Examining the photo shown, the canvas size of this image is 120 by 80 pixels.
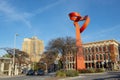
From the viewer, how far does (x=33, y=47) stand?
133 m

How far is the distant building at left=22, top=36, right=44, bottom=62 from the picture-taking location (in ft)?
419

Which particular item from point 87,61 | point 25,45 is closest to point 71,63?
point 87,61

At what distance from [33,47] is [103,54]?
6113cm

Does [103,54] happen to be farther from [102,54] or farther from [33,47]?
[33,47]

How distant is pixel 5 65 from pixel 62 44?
1882 cm

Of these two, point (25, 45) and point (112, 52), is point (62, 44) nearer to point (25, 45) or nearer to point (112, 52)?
point (112, 52)

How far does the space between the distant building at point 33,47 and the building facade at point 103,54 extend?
1751 inches

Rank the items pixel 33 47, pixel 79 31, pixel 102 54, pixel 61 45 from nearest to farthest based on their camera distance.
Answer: pixel 61 45 < pixel 79 31 < pixel 102 54 < pixel 33 47

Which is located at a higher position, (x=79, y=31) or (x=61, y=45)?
(x=79, y=31)

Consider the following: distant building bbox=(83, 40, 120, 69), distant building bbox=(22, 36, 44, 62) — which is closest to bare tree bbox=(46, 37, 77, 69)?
distant building bbox=(83, 40, 120, 69)

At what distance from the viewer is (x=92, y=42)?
289 ft

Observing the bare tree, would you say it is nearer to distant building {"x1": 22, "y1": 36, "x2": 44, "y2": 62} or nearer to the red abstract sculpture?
the red abstract sculpture

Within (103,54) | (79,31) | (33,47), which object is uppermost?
(33,47)

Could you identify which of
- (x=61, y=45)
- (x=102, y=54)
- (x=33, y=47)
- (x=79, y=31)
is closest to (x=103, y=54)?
(x=102, y=54)
